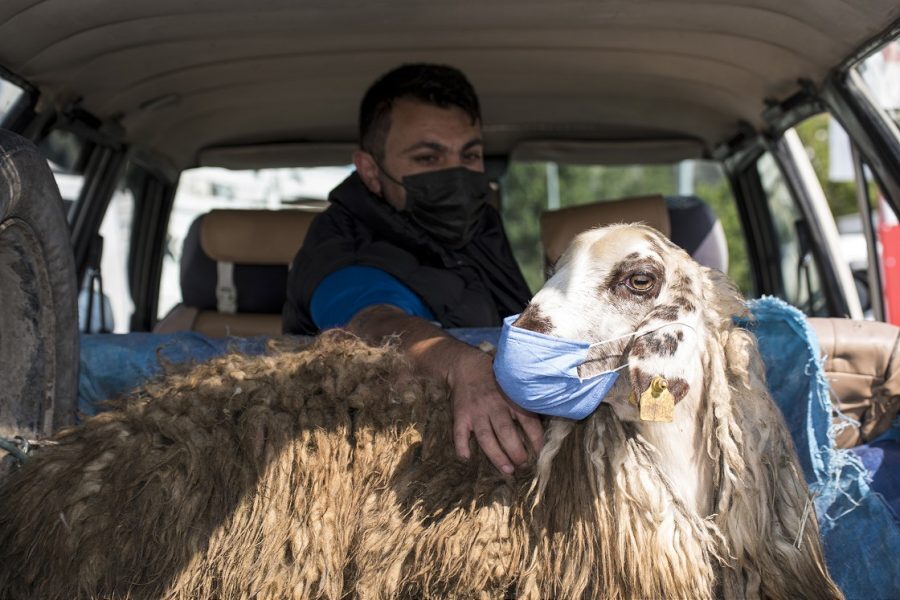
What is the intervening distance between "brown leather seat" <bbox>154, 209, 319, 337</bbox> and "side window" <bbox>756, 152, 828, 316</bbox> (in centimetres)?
238

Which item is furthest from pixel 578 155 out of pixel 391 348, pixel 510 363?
pixel 510 363

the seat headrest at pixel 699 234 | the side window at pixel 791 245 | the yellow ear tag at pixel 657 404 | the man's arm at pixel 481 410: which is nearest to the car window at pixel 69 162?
the man's arm at pixel 481 410

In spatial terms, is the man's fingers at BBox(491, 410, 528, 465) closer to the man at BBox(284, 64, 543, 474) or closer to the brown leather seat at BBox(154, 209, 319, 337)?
the man at BBox(284, 64, 543, 474)

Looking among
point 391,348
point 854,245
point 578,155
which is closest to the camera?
point 391,348

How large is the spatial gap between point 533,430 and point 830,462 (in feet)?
2.97

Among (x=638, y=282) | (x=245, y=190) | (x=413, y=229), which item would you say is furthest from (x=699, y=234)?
(x=245, y=190)

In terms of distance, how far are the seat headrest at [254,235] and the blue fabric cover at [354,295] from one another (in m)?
1.37

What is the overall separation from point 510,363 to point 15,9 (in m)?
1.89

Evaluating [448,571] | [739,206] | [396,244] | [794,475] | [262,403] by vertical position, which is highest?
[739,206]

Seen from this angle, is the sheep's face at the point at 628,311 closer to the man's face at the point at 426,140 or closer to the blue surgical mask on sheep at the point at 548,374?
the blue surgical mask on sheep at the point at 548,374

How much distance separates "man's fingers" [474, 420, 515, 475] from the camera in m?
2.38

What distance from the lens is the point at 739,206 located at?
5.32m

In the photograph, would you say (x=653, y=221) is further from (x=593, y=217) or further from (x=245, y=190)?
(x=245, y=190)

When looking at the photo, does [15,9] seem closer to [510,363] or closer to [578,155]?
[510,363]
